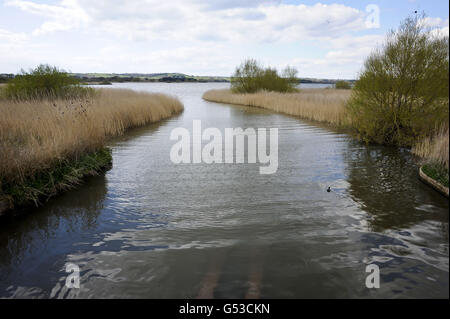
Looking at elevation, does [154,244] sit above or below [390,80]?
below

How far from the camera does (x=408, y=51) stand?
1077cm

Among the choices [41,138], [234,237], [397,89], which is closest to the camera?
[234,237]

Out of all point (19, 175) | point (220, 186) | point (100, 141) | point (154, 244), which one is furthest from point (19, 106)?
point (154, 244)

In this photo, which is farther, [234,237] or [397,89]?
[397,89]

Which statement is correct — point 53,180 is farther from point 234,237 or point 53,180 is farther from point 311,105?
point 311,105

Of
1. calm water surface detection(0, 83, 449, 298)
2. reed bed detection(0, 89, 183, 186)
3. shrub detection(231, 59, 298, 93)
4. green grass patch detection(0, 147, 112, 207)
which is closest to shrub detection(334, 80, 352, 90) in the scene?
Result: shrub detection(231, 59, 298, 93)

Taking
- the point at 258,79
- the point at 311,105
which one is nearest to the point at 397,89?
the point at 311,105

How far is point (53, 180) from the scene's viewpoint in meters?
6.82

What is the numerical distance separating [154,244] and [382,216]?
385 cm

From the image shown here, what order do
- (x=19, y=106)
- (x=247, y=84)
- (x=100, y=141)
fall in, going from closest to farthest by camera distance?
(x=100, y=141) < (x=19, y=106) < (x=247, y=84)

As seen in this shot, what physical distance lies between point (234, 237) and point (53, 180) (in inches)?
172
